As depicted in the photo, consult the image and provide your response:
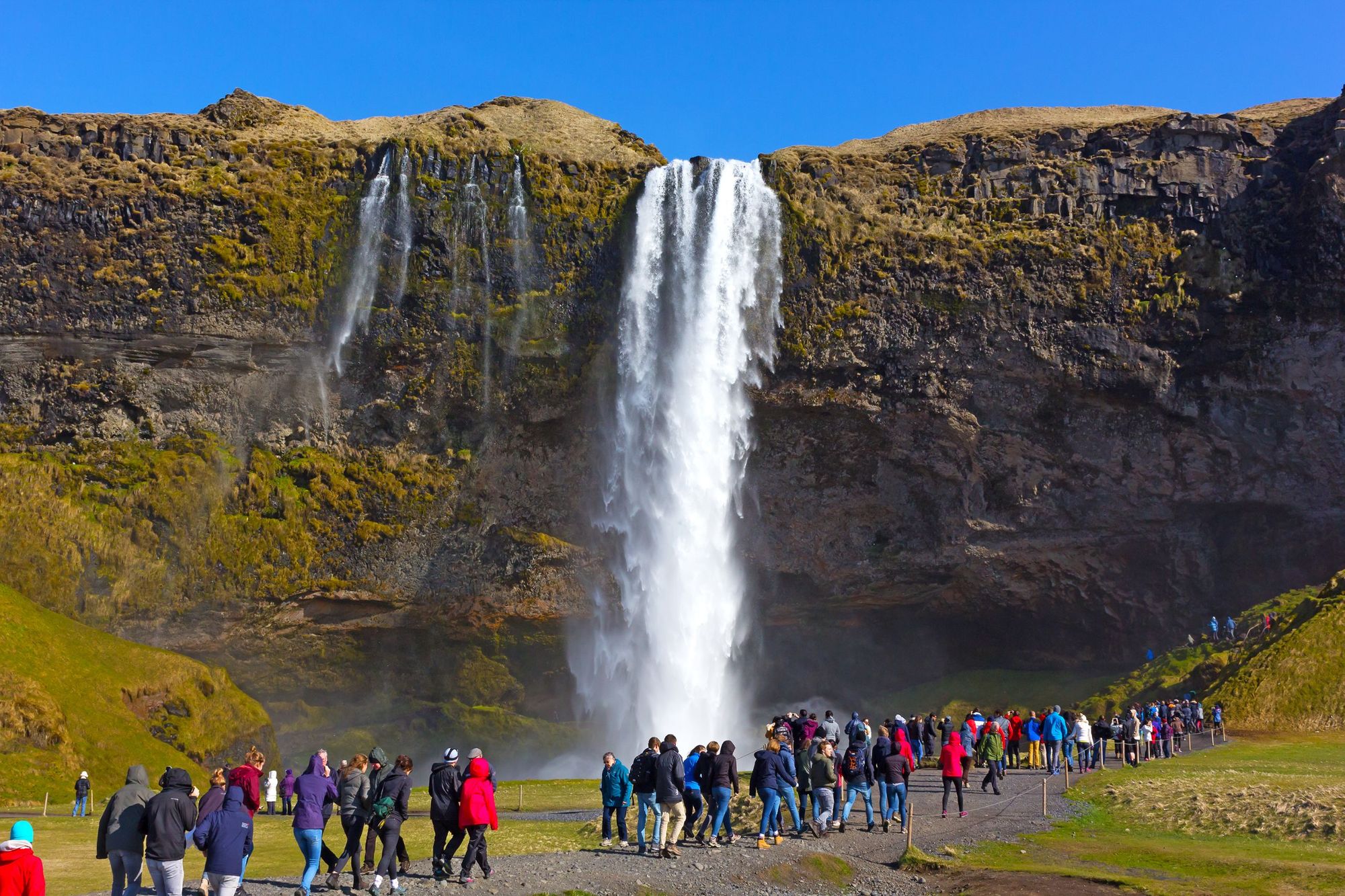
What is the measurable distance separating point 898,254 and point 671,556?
1831 centimetres

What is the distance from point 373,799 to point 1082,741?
858 inches

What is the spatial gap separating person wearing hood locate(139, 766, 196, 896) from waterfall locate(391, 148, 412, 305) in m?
46.7

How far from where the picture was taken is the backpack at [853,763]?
22.3 metres

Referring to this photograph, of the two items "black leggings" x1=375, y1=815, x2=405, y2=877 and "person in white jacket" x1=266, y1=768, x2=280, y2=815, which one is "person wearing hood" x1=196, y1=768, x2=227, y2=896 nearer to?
"black leggings" x1=375, y1=815, x2=405, y2=877

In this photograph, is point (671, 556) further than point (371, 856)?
Yes

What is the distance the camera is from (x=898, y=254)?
58281mm

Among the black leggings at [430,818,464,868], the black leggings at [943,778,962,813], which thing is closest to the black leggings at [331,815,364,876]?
the black leggings at [430,818,464,868]

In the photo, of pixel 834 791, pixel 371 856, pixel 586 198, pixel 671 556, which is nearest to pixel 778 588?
pixel 671 556

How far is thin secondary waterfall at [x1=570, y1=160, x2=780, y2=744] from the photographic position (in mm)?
58188

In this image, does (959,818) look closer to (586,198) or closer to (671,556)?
(671,556)

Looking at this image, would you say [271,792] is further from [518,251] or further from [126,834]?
[518,251]

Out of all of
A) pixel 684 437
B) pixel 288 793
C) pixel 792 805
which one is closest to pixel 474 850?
pixel 792 805

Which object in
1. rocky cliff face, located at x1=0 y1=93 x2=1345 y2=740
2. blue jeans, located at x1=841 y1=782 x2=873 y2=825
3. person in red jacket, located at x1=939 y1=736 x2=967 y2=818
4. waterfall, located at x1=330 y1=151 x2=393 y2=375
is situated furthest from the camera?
waterfall, located at x1=330 y1=151 x2=393 y2=375

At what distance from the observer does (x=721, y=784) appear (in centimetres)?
2011
